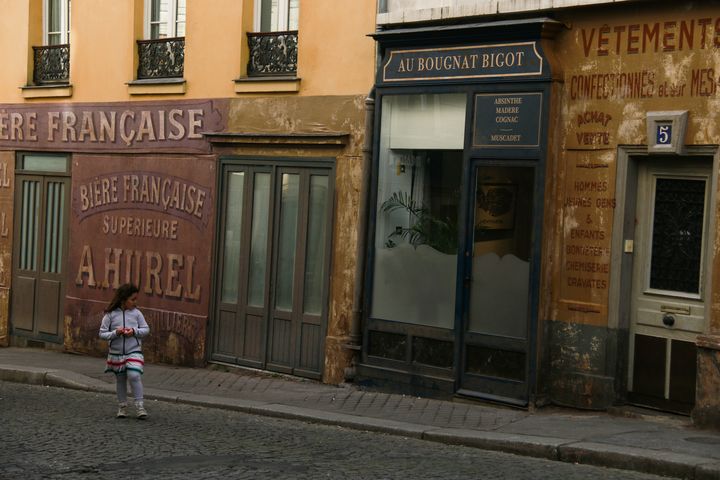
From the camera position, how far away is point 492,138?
12398 mm

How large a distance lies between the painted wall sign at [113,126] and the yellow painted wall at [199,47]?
0.47 feet

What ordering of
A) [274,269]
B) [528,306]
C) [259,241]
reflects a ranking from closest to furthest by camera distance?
[528,306] < [274,269] < [259,241]

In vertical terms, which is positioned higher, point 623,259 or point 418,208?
point 418,208

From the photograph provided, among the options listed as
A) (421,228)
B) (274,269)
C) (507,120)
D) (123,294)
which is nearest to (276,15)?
(274,269)

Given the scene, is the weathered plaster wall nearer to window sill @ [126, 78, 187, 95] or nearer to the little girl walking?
the little girl walking

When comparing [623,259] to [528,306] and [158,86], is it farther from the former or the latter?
[158,86]

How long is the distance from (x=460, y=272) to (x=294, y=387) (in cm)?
251

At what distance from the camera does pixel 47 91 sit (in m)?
17.9

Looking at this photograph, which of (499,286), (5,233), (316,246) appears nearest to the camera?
(499,286)

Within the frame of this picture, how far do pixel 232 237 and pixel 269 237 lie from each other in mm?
744

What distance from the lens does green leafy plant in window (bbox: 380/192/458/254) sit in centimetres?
1295

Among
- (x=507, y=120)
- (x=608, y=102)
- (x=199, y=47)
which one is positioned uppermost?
(x=199, y=47)

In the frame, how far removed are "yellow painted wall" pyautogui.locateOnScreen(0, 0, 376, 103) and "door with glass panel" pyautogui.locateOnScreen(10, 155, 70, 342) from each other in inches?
42.2

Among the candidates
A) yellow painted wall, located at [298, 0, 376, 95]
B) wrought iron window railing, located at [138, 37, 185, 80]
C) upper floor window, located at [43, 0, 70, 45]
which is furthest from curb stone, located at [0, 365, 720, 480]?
upper floor window, located at [43, 0, 70, 45]
